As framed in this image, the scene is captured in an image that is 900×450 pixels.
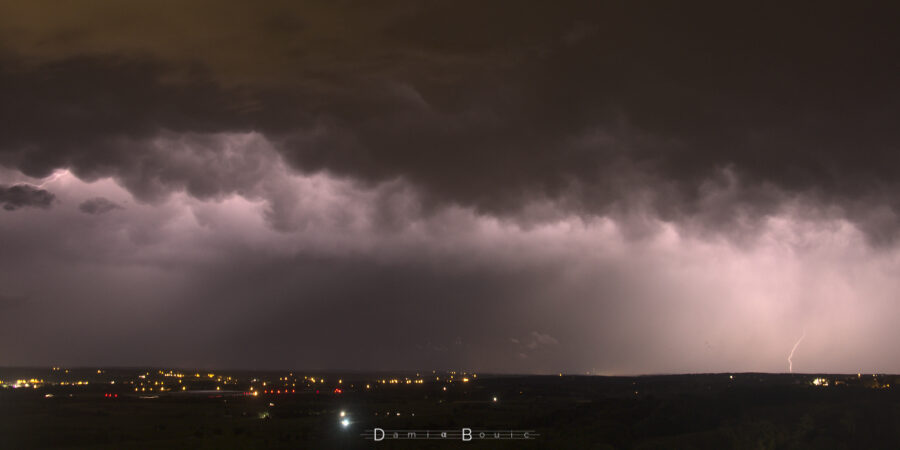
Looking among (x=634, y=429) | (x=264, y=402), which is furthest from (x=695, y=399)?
(x=264, y=402)

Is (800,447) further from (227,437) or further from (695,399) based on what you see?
(227,437)

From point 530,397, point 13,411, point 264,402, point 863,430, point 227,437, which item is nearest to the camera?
point 863,430

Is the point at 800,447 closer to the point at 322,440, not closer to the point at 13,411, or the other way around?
the point at 322,440

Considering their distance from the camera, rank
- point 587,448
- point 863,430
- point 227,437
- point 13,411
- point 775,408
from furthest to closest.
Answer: point 13,411 → point 775,408 → point 227,437 → point 863,430 → point 587,448

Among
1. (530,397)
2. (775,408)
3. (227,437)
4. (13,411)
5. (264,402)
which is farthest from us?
(530,397)

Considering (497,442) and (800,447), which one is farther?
(497,442)

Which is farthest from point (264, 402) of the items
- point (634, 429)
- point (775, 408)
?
point (775, 408)

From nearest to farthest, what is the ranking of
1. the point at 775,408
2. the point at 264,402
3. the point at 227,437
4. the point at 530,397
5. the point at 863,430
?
the point at 863,430 < the point at 227,437 < the point at 775,408 < the point at 264,402 < the point at 530,397

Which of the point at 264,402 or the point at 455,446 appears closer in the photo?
the point at 455,446
